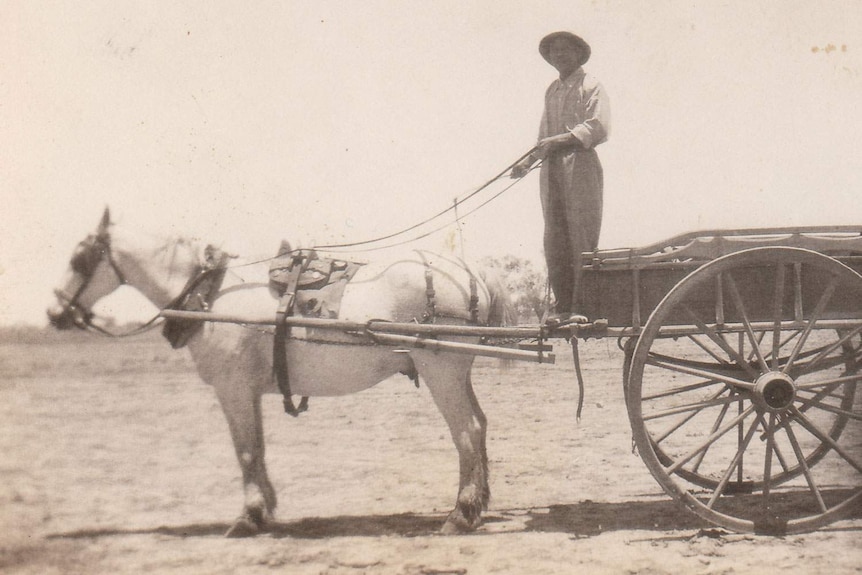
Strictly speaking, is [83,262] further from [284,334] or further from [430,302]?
[430,302]

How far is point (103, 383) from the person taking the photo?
1486cm

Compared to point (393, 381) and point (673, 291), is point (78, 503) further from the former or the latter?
point (393, 381)

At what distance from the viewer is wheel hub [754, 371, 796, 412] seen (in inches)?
171

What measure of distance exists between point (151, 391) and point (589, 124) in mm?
11260

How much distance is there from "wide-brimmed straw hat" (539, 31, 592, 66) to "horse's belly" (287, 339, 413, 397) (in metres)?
2.33

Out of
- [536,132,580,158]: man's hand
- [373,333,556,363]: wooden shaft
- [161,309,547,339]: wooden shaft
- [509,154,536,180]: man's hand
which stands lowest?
[373,333,556,363]: wooden shaft

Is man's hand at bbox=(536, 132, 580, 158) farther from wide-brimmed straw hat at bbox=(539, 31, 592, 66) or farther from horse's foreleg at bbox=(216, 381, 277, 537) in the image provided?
horse's foreleg at bbox=(216, 381, 277, 537)

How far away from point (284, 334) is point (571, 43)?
2.77 meters

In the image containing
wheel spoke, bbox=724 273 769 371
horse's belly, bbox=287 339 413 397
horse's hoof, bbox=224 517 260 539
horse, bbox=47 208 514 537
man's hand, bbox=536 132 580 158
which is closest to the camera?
wheel spoke, bbox=724 273 769 371

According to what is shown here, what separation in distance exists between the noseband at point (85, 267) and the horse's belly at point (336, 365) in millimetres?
1484

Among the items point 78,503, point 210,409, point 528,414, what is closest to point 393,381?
point 210,409

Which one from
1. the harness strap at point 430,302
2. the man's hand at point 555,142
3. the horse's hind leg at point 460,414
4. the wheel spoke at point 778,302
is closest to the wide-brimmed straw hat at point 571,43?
the man's hand at point 555,142

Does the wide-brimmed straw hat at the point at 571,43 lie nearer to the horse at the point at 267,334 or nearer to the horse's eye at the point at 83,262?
the horse at the point at 267,334

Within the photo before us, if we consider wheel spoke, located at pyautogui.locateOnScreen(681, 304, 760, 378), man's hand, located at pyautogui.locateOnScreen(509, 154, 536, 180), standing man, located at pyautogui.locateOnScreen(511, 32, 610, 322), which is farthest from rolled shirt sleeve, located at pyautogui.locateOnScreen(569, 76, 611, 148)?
wheel spoke, located at pyautogui.locateOnScreen(681, 304, 760, 378)
